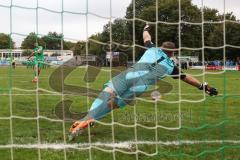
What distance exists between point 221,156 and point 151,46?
6.66 ft

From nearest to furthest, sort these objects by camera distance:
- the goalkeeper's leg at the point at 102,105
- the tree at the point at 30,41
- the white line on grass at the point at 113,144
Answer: the white line on grass at the point at 113,144 → the tree at the point at 30,41 → the goalkeeper's leg at the point at 102,105

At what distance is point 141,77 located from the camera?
292 inches

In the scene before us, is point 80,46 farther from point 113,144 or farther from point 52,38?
point 113,144

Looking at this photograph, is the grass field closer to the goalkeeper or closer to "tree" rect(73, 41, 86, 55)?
the goalkeeper

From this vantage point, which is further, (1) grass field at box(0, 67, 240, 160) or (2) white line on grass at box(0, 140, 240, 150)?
(2) white line on grass at box(0, 140, 240, 150)

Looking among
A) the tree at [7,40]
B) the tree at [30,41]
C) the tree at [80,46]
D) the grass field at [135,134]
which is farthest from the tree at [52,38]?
the grass field at [135,134]

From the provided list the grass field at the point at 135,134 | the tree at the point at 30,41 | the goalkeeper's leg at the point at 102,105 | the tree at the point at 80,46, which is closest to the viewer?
the grass field at the point at 135,134

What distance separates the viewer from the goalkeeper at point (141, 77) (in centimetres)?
727

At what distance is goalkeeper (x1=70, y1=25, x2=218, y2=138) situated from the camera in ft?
23.8

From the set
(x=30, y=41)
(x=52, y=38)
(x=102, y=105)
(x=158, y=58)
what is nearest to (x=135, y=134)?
(x=102, y=105)

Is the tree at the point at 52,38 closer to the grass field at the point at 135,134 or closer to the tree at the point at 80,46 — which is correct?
the tree at the point at 80,46

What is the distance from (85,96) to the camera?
12945 mm

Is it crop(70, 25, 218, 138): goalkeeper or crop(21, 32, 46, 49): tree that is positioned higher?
crop(21, 32, 46, 49): tree

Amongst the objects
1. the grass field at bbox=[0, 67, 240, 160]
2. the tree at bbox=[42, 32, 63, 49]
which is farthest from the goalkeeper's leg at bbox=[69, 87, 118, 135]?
the tree at bbox=[42, 32, 63, 49]
